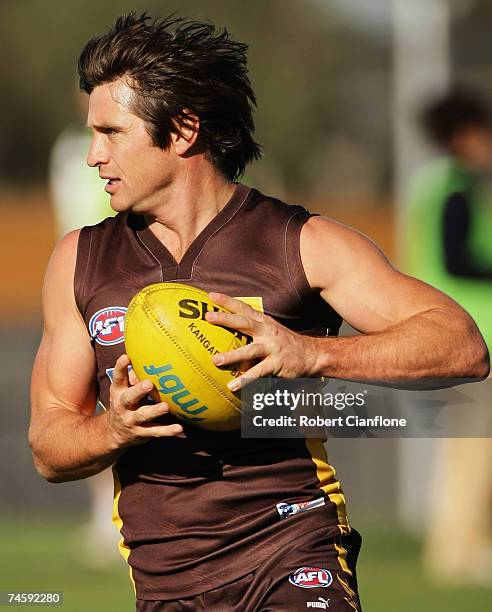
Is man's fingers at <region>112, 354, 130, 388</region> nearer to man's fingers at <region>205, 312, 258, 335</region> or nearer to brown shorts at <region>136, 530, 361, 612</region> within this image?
man's fingers at <region>205, 312, 258, 335</region>

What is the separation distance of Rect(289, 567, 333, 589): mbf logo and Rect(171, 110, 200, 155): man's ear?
1.45 metres

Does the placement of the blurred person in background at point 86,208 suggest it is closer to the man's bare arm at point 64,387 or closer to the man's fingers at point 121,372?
the man's bare arm at point 64,387

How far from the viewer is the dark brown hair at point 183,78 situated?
4633 millimetres

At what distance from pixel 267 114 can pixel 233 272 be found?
3835 cm

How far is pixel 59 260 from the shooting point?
184 inches

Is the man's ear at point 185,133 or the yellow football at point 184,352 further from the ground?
the man's ear at point 185,133

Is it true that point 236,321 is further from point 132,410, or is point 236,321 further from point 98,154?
point 98,154

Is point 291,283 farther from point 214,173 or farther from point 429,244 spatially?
point 429,244

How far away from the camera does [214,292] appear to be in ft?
13.8

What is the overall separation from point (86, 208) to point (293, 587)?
546 centimetres

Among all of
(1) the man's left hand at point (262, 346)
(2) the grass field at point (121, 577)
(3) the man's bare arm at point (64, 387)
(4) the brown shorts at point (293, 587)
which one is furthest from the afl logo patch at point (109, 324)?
(2) the grass field at point (121, 577)

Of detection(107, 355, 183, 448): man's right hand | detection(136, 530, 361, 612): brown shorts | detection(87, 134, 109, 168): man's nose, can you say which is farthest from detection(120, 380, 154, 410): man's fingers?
detection(87, 134, 109, 168): man's nose

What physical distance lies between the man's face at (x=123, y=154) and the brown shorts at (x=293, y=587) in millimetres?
1225

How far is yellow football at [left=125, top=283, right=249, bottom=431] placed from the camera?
13.3 feet
